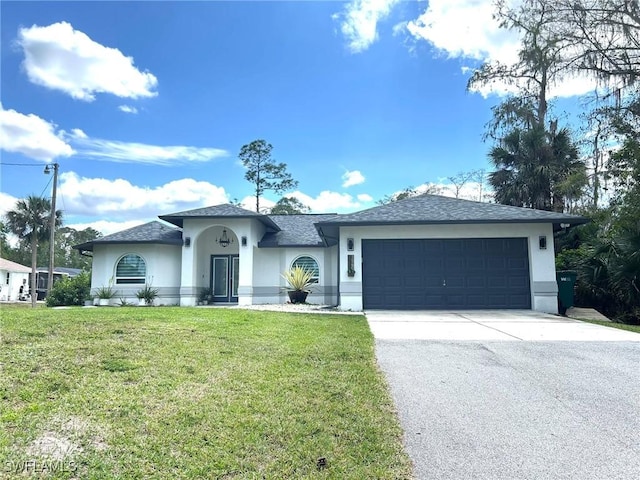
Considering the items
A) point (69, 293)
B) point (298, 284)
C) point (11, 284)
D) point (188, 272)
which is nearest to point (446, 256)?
point (298, 284)

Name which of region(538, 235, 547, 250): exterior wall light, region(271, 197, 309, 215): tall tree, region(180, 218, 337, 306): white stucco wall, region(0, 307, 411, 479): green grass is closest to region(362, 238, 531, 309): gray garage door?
region(538, 235, 547, 250): exterior wall light

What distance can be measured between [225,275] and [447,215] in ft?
32.8

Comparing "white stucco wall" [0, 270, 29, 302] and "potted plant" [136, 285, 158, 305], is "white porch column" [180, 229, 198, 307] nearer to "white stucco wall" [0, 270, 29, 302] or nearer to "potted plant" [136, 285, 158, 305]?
"potted plant" [136, 285, 158, 305]

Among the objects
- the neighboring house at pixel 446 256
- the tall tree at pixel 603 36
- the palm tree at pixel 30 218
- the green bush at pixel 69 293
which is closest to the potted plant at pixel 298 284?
the neighboring house at pixel 446 256

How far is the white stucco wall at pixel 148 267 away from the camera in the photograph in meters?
16.5

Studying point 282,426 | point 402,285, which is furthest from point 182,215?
point 282,426

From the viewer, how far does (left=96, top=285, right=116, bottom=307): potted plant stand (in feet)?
52.3

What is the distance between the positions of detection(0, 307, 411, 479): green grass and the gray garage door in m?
7.48

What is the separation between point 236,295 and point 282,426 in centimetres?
1477

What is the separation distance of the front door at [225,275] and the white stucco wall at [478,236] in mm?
6463

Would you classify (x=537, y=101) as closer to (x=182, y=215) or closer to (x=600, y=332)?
(x=600, y=332)

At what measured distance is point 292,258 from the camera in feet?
55.9

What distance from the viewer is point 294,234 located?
17859mm

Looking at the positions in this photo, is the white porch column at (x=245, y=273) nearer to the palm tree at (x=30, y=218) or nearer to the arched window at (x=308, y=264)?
the arched window at (x=308, y=264)
